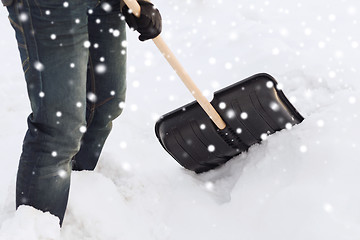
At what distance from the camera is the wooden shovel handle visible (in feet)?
5.63

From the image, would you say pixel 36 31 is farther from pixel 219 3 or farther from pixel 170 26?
pixel 219 3

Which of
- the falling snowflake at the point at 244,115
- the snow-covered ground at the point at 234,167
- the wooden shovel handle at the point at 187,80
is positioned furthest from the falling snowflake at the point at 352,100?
the wooden shovel handle at the point at 187,80

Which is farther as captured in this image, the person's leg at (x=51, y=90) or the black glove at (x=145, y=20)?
the black glove at (x=145, y=20)

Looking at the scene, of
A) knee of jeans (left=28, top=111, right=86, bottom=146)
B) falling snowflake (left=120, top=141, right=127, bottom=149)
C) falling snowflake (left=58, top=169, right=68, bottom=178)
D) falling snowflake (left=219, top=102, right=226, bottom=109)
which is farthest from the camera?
falling snowflake (left=120, top=141, right=127, bottom=149)

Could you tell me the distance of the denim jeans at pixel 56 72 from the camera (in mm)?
1297

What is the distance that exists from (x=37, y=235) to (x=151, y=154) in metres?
0.95

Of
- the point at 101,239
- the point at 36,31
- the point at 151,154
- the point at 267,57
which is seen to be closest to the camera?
the point at 36,31

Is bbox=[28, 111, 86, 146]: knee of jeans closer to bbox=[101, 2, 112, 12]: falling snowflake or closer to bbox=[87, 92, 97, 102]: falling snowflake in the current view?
bbox=[87, 92, 97, 102]: falling snowflake

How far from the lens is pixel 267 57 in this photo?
2752 mm

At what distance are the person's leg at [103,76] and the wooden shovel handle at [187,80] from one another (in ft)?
0.45

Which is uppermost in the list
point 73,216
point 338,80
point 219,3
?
point 73,216

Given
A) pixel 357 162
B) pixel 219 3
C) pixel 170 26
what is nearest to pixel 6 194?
pixel 357 162

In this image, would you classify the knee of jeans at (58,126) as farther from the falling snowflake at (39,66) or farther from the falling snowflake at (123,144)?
the falling snowflake at (123,144)

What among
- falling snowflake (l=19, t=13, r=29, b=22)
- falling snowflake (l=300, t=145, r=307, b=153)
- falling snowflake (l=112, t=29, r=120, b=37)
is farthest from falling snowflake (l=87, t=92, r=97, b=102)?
falling snowflake (l=300, t=145, r=307, b=153)
